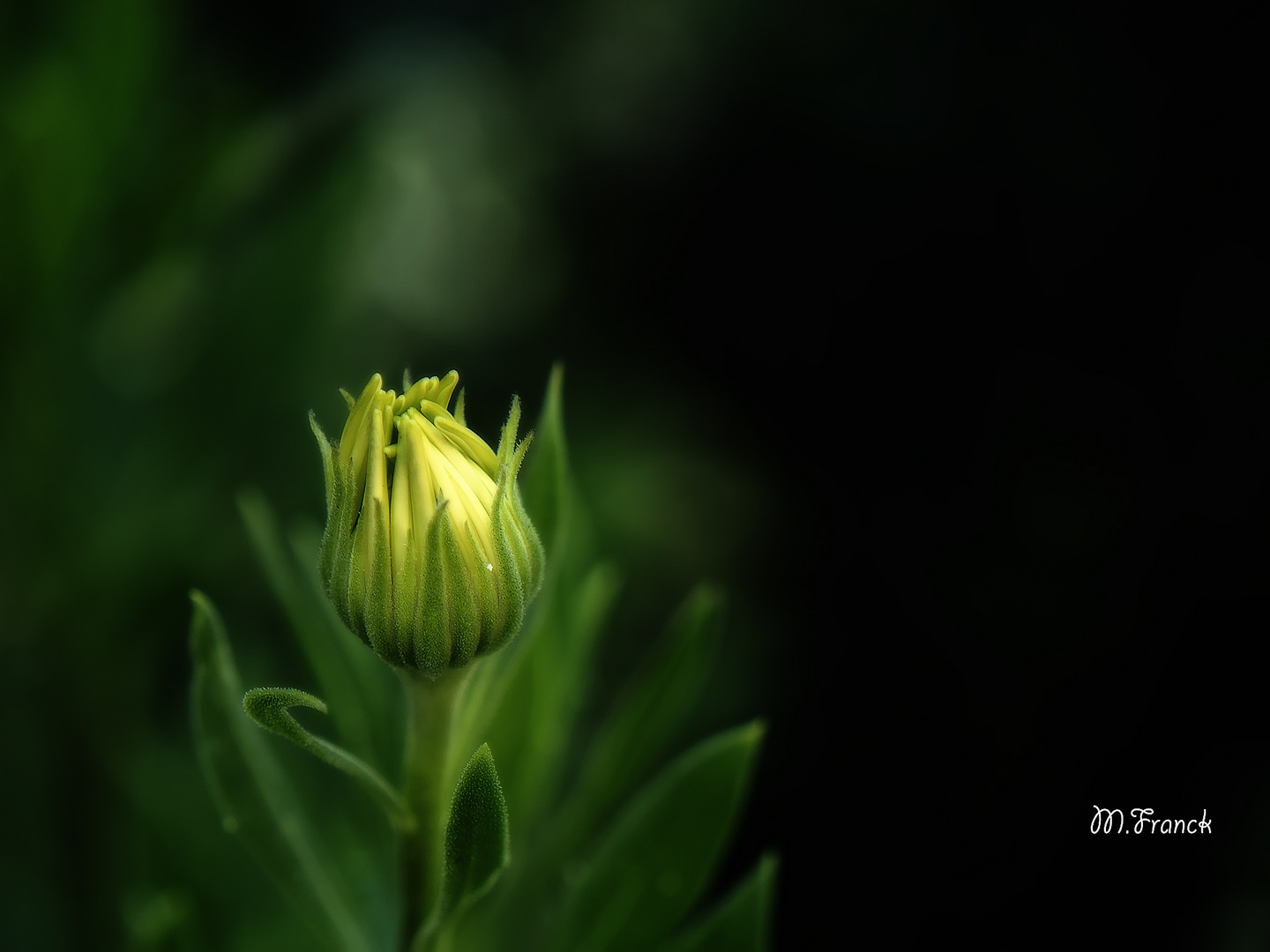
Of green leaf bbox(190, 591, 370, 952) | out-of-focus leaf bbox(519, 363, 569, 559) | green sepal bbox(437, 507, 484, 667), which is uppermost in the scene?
out-of-focus leaf bbox(519, 363, 569, 559)

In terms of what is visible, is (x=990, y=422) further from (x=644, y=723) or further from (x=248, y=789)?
(x=248, y=789)

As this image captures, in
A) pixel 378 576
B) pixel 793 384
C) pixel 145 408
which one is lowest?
pixel 378 576

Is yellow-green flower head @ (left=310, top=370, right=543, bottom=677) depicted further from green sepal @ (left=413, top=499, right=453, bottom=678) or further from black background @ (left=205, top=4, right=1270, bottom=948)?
black background @ (left=205, top=4, right=1270, bottom=948)

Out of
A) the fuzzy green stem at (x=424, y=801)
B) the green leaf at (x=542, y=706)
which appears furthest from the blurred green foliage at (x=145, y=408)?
the fuzzy green stem at (x=424, y=801)

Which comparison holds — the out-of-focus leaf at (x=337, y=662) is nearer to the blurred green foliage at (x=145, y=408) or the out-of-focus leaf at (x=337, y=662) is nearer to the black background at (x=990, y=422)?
the blurred green foliage at (x=145, y=408)

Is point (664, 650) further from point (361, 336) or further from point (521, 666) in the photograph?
point (361, 336)

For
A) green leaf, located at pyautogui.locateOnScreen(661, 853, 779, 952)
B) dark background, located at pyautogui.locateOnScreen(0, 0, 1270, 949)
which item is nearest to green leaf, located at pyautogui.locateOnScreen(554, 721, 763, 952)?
green leaf, located at pyautogui.locateOnScreen(661, 853, 779, 952)

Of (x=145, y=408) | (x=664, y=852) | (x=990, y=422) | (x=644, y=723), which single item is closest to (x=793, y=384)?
(x=990, y=422)
